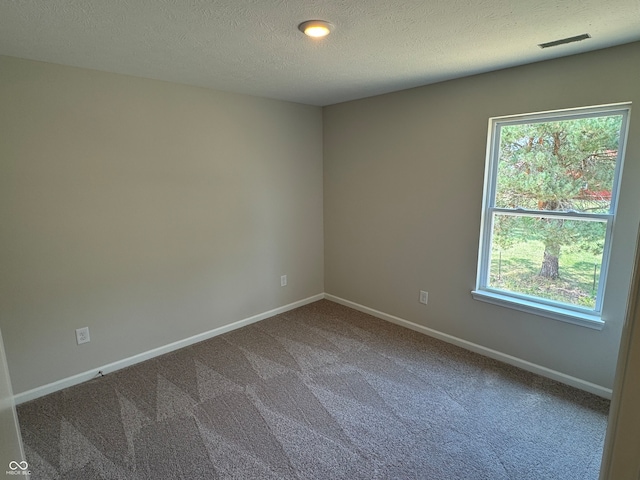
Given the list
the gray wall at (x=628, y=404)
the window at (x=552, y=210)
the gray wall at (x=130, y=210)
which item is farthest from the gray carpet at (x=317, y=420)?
the gray wall at (x=628, y=404)

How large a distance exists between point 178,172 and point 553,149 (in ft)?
9.71

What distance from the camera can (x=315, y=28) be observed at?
5.75 feet

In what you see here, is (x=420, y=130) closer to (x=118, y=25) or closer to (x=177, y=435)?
(x=118, y=25)

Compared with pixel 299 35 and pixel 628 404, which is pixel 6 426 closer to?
pixel 628 404

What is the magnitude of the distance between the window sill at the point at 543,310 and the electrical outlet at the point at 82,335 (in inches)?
124

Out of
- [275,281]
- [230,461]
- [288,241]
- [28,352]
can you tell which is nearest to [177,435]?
[230,461]

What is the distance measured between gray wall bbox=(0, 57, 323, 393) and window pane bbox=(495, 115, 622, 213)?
2.08 m

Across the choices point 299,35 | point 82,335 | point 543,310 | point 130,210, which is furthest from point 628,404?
point 82,335

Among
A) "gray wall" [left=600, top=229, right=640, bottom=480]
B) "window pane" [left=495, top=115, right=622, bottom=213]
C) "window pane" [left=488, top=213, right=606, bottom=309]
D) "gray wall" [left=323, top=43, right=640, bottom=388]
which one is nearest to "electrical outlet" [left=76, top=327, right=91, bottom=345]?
"gray wall" [left=323, top=43, right=640, bottom=388]

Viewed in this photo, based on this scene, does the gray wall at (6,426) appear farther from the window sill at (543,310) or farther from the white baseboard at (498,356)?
the white baseboard at (498,356)

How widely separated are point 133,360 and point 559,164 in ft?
12.1

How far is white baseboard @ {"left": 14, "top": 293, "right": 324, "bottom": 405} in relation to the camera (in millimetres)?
2453

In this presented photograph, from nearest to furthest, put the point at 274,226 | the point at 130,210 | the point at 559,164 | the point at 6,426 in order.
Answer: the point at 6,426 → the point at 559,164 → the point at 130,210 → the point at 274,226

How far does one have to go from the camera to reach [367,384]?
2.60 m
